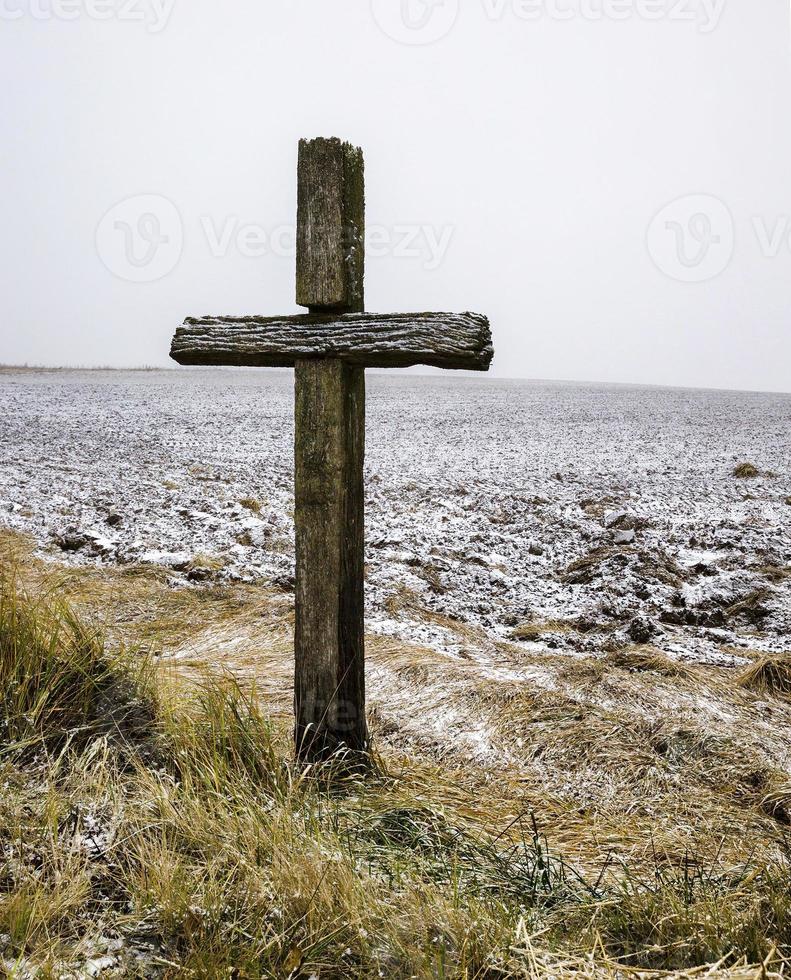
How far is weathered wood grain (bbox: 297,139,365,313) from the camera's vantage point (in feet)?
9.41

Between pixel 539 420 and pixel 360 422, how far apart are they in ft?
51.3

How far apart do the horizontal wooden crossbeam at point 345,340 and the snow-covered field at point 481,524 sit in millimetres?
2414

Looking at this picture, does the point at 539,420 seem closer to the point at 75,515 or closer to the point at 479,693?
the point at 75,515

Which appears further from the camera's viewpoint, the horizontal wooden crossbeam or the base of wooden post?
the base of wooden post

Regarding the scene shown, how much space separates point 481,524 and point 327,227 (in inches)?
184

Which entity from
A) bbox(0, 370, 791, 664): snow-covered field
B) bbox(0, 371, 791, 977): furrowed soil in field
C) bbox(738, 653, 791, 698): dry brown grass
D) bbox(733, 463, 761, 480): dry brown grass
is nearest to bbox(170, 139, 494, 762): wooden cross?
bbox(0, 371, 791, 977): furrowed soil in field

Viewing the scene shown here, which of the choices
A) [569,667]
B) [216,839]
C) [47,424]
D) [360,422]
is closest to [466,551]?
[569,667]

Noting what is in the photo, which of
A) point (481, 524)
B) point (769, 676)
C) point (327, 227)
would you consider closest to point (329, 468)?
point (327, 227)

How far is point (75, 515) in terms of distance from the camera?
7.21 meters

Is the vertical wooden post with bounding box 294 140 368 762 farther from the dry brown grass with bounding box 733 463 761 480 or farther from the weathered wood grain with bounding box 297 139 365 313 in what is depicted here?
the dry brown grass with bounding box 733 463 761 480

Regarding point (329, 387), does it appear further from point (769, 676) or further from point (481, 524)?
point (481, 524)

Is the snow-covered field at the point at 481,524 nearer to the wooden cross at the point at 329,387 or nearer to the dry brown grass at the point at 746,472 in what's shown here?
the dry brown grass at the point at 746,472

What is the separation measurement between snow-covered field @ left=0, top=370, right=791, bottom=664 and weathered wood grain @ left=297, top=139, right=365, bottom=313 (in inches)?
102

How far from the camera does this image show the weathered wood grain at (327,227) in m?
2.87
